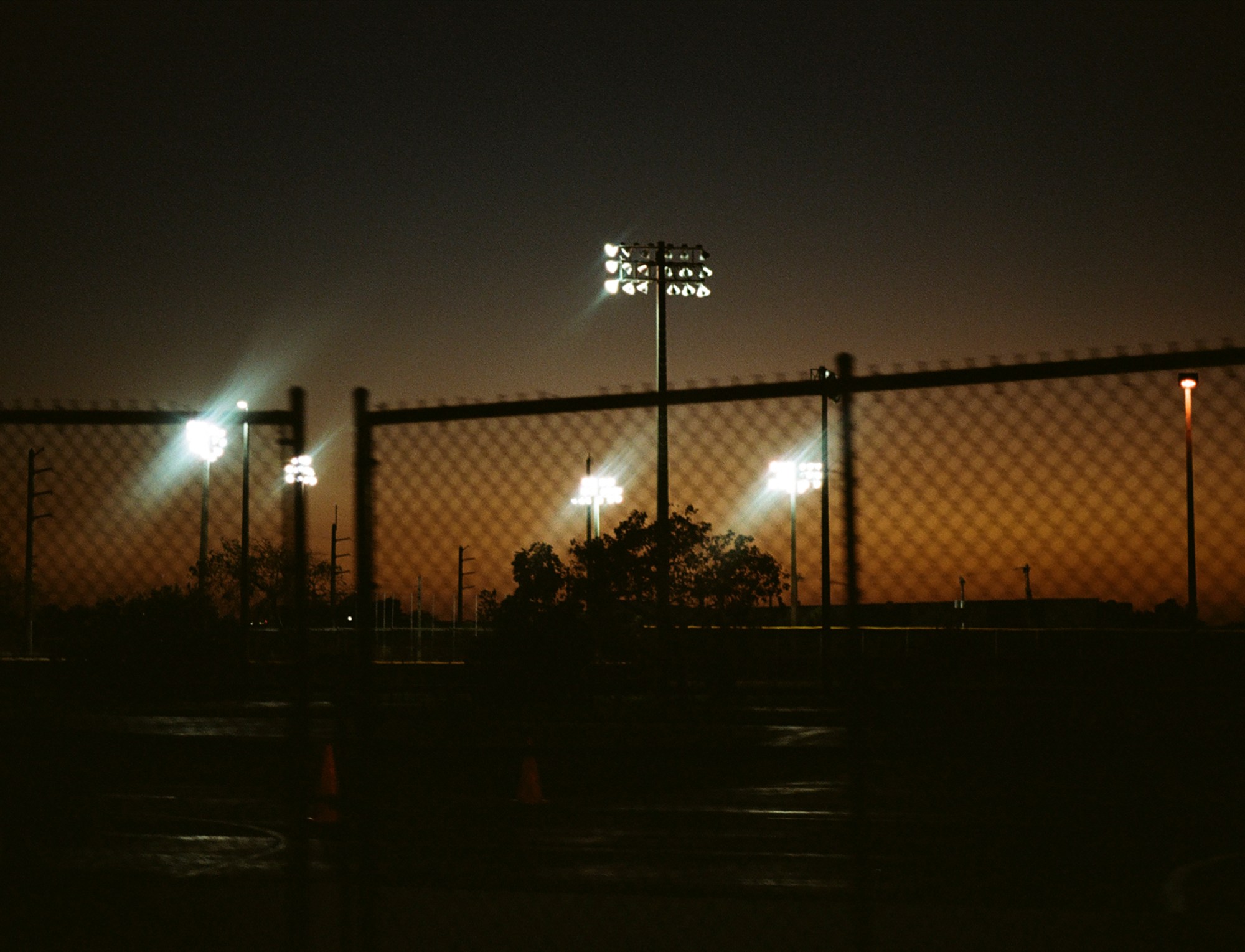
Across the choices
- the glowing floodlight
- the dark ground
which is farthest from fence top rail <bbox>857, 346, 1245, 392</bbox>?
the glowing floodlight

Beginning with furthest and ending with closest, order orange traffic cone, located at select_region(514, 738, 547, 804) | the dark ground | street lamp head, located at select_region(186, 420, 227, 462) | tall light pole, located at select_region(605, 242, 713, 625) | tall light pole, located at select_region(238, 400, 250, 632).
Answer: tall light pole, located at select_region(605, 242, 713, 625) < orange traffic cone, located at select_region(514, 738, 547, 804) < the dark ground < tall light pole, located at select_region(238, 400, 250, 632) < street lamp head, located at select_region(186, 420, 227, 462)

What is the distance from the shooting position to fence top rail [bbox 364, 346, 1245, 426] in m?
3.54

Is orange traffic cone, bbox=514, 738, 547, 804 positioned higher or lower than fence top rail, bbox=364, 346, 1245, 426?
lower

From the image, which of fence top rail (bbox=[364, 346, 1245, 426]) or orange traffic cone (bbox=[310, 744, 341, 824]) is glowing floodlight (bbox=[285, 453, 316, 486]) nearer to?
fence top rail (bbox=[364, 346, 1245, 426])

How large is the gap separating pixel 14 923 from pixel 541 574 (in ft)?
33.0

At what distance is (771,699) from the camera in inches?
974

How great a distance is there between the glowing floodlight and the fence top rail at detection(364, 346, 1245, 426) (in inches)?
12.7

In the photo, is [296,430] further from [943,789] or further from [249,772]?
[249,772]

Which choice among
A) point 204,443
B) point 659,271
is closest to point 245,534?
point 204,443

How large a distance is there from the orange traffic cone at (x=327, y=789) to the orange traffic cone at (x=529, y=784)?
1865mm

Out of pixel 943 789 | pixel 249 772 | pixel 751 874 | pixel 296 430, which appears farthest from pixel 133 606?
pixel 943 789

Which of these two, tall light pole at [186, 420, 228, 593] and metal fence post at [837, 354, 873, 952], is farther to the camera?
tall light pole at [186, 420, 228, 593]

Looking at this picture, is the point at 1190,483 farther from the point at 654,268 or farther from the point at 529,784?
A: the point at 654,268

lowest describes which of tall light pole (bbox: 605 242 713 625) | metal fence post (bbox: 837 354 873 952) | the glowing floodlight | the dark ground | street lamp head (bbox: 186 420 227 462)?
the dark ground
